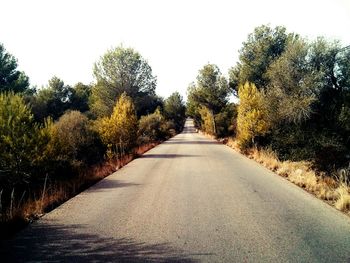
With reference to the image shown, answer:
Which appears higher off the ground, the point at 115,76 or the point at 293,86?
the point at 115,76

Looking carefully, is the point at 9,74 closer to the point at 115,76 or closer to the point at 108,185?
the point at 115,76

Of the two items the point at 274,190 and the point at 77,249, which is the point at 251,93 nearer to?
the point at 274,190

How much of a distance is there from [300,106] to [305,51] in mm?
4166

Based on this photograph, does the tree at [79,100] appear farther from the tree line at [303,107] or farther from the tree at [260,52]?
the tree line at [303,107]

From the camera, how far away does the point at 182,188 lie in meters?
12.7

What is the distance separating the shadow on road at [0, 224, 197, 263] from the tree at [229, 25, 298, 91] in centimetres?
3112

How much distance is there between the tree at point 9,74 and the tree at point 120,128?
23.3 meters

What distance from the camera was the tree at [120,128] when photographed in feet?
82.1

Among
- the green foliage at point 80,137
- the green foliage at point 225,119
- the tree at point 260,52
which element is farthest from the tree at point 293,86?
the green foliage at point 225,119

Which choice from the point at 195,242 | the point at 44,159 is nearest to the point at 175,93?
the point at 44,159

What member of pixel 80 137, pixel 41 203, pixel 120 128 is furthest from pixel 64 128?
pixel 41 203

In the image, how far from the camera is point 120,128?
85.3 ft

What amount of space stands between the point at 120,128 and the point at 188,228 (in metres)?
19.1

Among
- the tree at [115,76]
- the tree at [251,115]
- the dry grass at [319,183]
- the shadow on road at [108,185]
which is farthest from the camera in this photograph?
the tree at [115,76]
